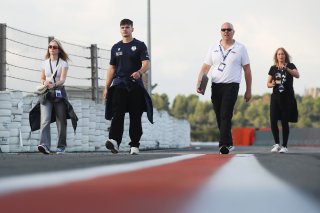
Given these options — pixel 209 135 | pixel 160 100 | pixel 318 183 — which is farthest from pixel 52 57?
pixel 160 100

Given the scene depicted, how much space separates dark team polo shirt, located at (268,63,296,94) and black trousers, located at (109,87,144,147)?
9.83 feet

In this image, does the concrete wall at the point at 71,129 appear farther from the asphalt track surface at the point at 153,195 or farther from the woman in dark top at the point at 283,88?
the asphalt track surface at the point at 153,195

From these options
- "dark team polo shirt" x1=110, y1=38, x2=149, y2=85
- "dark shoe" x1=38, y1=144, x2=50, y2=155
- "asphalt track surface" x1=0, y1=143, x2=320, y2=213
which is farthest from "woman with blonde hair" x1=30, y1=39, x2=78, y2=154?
"asphalt track surface" x1=0, y1=143, x2=320, y2=213

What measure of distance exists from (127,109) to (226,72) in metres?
1.49

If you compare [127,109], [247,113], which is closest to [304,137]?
[127,109]

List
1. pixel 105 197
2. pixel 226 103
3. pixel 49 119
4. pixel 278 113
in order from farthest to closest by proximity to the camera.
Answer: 1. pixel 278 113
2. pixel 49 119
3. pixel 226 103
4. pixel 105 197

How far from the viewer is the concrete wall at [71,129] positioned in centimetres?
1344

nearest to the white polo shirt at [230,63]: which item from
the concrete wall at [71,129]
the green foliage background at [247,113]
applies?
the concrete wall at [71,129]

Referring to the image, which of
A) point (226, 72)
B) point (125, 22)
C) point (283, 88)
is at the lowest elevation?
point (283, 88)

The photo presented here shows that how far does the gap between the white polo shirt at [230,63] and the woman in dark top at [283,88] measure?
5.20 feet

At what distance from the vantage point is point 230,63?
9836 millimetres

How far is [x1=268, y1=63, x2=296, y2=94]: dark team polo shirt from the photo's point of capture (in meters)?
11.4

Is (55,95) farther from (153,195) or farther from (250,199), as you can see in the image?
(250,199)

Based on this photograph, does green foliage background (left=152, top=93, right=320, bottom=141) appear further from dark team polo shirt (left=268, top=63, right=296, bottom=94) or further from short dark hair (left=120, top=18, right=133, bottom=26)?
short dark hair (left=120, top=18, right=133, bottom=26)
